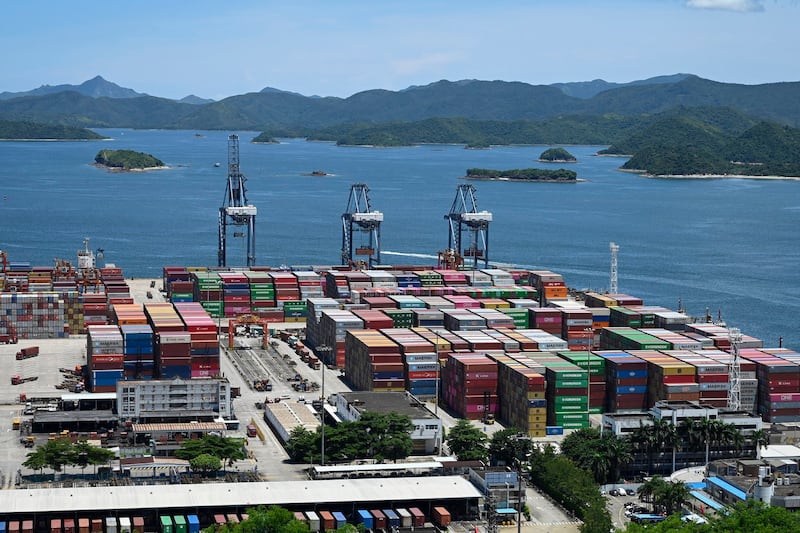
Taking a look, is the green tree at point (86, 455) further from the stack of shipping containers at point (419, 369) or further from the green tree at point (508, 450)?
the stack of shipping containers at point (419, 369)

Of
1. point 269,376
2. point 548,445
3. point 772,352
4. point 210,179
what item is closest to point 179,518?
point 548,445

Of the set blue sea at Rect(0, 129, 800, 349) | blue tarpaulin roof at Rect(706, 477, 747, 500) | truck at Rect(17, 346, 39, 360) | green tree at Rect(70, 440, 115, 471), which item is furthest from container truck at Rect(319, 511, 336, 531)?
blue sea at Rect(0, 129, 800, 349)

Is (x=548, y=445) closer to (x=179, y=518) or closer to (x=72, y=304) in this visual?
(x=179, y=518)

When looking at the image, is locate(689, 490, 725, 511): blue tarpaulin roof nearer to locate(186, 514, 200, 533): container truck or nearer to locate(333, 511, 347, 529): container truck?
locate(333, 511, 347, 529): container truck

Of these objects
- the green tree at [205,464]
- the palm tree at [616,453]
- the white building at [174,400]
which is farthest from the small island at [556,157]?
the green tree at [205,464]

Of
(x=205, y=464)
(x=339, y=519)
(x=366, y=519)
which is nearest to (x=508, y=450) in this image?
(x=366, y=519)

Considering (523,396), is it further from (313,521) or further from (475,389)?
(313,521)
